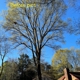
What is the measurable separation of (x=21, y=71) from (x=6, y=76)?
4745mm

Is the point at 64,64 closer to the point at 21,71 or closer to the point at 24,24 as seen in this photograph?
the point at 21,71

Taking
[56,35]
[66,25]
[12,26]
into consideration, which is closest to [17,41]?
[12,26]

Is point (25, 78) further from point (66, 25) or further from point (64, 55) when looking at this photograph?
point (66, 25)

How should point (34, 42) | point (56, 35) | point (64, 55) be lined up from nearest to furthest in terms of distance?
point (34, 42)
point (56, 35)
point (64, 55)

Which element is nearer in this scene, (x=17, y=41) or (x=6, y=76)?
(x=17, y=41)

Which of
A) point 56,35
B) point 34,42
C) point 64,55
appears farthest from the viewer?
point 64,55

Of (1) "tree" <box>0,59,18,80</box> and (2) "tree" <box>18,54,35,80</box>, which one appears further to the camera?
(2) "tree" <box>18,54,35,80</box>

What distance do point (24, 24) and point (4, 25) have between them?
237 cm

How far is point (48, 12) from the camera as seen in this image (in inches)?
846

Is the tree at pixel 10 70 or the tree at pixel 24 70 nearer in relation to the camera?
the tree at pixel 10 70

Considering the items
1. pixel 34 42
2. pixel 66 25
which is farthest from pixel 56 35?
pixel 34 42

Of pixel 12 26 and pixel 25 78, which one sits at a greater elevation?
pixel 12 26

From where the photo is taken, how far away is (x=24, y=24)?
2169 cm

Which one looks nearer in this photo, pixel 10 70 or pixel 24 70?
pixel 10 70
